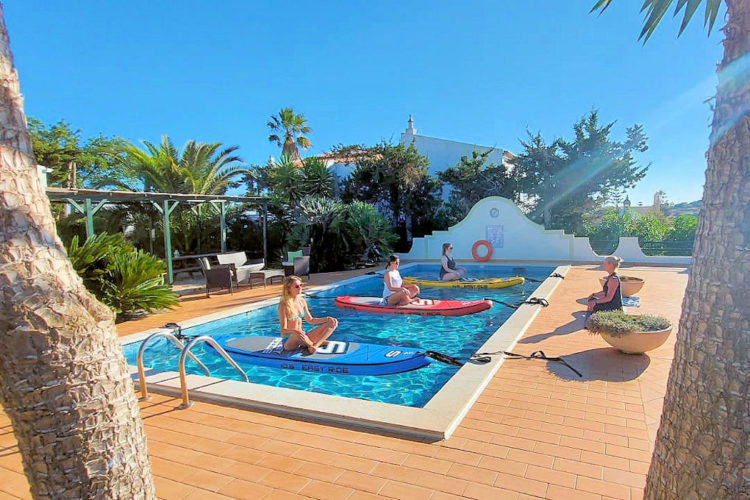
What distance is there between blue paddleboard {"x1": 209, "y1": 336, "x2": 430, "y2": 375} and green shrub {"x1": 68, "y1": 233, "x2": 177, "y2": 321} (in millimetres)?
3359

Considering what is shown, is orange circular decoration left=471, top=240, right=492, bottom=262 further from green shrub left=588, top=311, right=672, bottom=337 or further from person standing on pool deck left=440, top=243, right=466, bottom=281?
green shrub left=588, top=311, right=672, bottom=337

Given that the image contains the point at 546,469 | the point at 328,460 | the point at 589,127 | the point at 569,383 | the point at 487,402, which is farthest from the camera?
the point at 589,127

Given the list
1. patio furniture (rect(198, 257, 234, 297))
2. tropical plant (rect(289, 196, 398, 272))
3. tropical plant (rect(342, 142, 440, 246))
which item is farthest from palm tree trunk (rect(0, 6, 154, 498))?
tropical plant (rect(342, 142, 440, 246))

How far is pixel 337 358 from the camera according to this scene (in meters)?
5.62

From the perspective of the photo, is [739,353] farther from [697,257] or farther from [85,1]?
[85,1]

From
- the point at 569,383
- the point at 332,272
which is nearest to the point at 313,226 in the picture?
the point at 332,272

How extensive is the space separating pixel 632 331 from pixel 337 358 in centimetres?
363

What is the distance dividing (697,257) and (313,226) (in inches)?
638

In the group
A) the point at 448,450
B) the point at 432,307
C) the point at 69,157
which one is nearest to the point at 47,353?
the point at 448,450

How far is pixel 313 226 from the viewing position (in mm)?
17297

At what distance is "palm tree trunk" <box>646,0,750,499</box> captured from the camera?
4.56 feet

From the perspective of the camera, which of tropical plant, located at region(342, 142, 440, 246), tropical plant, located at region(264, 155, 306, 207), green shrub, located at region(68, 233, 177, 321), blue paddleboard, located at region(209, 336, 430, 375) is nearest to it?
blue paddleboard, located at region(209, 336, 430, 375)

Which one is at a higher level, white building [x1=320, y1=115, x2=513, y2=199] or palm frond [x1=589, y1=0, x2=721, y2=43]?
white building [x1=320, y1=115, x2=513, y2=199]

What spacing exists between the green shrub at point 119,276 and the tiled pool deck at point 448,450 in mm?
4629
